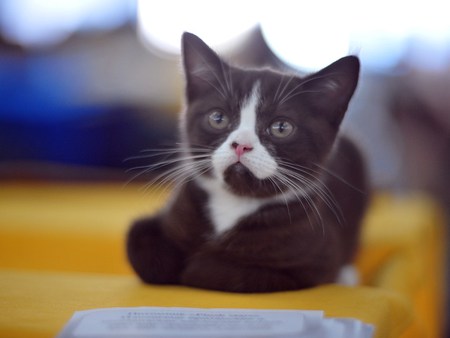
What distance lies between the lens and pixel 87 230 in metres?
1.57

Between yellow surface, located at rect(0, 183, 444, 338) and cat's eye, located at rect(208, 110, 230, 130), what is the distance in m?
0.27

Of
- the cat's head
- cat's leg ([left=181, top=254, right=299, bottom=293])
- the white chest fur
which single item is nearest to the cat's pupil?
the cat's head

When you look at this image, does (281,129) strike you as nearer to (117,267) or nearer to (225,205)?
(225,205)

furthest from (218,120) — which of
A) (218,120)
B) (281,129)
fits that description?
(281,129)

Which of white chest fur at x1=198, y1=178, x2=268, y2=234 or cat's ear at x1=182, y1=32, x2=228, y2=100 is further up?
cat's ear at x1=182, y1=32, x2=228, y2=100

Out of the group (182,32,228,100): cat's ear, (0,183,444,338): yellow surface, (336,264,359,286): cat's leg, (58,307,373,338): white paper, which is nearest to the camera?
(58,307,373,338): white paper

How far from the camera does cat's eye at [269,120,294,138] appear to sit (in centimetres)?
97

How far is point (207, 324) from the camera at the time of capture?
0.79 m

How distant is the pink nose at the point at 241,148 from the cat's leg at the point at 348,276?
0.39 metres

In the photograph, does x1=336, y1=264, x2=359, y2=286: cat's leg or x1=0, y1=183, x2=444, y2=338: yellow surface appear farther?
x1=336, y1=264, x2=359, y2=286: cat's leg

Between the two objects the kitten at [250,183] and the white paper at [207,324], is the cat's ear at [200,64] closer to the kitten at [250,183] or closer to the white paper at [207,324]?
the kitten at [250,183]

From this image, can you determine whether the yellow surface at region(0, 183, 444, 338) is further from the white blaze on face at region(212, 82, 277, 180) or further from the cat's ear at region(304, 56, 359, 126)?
the cat's ear at region(304, 56, 359, 126)

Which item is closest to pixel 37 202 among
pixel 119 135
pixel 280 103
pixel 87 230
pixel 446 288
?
pixel 87 230

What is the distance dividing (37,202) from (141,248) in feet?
3.63
